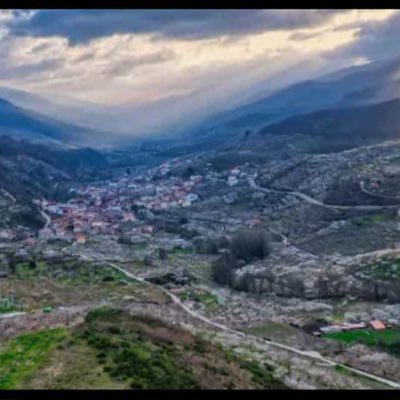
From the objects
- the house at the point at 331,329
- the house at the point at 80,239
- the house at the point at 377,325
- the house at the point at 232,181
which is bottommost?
the house at the point at 232,181

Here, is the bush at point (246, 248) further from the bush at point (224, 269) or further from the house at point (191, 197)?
the house at point (191, 197)

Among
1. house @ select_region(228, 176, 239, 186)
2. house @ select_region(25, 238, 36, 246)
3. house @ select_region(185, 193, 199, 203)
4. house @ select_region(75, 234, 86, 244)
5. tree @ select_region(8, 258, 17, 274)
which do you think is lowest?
house @ select_region(185, 193, 199, 203)

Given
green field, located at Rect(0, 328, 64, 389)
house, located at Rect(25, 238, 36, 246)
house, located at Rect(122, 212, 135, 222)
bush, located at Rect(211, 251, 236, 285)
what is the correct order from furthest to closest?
house, located at Rect(122, 212, 135, 222) < house, located at Rect(25, 238, 36, 246) < bush, located at Rect(211, 251, 236, 285) < green field, located at Rect(0, 328, 64, 389)

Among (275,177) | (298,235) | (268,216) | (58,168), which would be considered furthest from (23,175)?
(298,235)

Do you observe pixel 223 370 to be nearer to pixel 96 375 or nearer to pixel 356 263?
pixel 96 375

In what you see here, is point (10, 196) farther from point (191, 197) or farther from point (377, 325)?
point (377, 325)

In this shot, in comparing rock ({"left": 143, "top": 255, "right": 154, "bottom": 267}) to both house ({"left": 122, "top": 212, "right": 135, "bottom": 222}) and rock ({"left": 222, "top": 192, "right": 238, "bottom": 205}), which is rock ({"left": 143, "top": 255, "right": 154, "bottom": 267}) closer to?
house ({"left": 122, "top": 212, "right": 135, "bottom": 222})

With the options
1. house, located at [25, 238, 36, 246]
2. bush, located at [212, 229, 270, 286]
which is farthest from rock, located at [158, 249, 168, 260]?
house, located at [25, 238, 36, 246]

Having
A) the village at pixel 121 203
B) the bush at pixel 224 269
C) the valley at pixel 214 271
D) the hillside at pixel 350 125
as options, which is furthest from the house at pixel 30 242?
the hillside at pixel 350 125

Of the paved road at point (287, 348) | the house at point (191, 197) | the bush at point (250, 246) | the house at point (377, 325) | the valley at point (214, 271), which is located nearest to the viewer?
the valley at point (214, 271)

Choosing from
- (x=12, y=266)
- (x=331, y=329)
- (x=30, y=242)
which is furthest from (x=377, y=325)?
(x=30, y=242)
